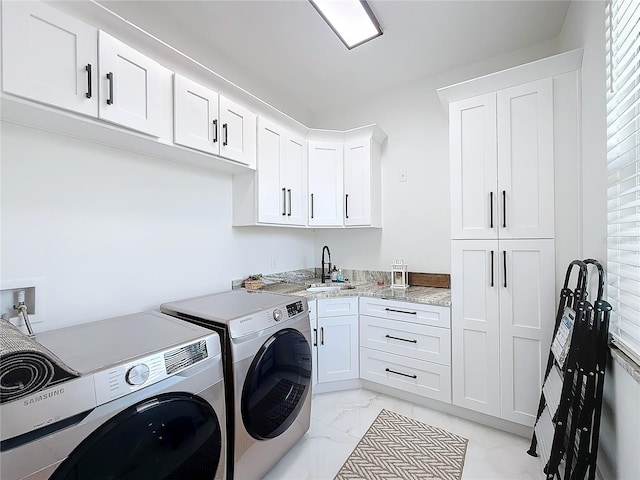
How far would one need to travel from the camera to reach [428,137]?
9.12ft

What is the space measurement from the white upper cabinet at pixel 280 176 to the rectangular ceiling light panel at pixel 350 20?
860 mm

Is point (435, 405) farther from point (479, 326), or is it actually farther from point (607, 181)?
point (607, 181)

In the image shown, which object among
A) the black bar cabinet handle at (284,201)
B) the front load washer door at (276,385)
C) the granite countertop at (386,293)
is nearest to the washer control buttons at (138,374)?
the front load washer door at (276,385)

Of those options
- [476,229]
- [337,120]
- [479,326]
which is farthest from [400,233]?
[337,120]

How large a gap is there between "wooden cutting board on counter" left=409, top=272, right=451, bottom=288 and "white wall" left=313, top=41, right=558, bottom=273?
0.17 feet

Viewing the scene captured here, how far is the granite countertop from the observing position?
2.26m

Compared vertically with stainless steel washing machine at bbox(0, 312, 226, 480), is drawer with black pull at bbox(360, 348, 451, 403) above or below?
below

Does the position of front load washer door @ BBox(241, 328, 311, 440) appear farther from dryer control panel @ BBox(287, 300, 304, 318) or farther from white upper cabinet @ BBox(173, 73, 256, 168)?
white upper cabinet @ BBox(173, 73, 256, 168)

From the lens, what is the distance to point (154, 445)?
41.6 inches

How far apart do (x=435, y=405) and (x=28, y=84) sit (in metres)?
3.06

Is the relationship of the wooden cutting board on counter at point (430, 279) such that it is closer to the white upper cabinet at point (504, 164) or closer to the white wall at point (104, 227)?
the white upper cabinet at point (504, 164)

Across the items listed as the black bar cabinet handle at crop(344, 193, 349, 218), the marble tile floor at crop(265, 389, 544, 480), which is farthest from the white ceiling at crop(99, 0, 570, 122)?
the marble tile floor at crop(265, 389, 544, 480)

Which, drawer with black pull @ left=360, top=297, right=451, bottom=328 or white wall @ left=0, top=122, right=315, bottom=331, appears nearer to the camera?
white wall @ left=0, top=122, right=315, bottom=331

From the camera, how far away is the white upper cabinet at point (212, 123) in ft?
5.82
